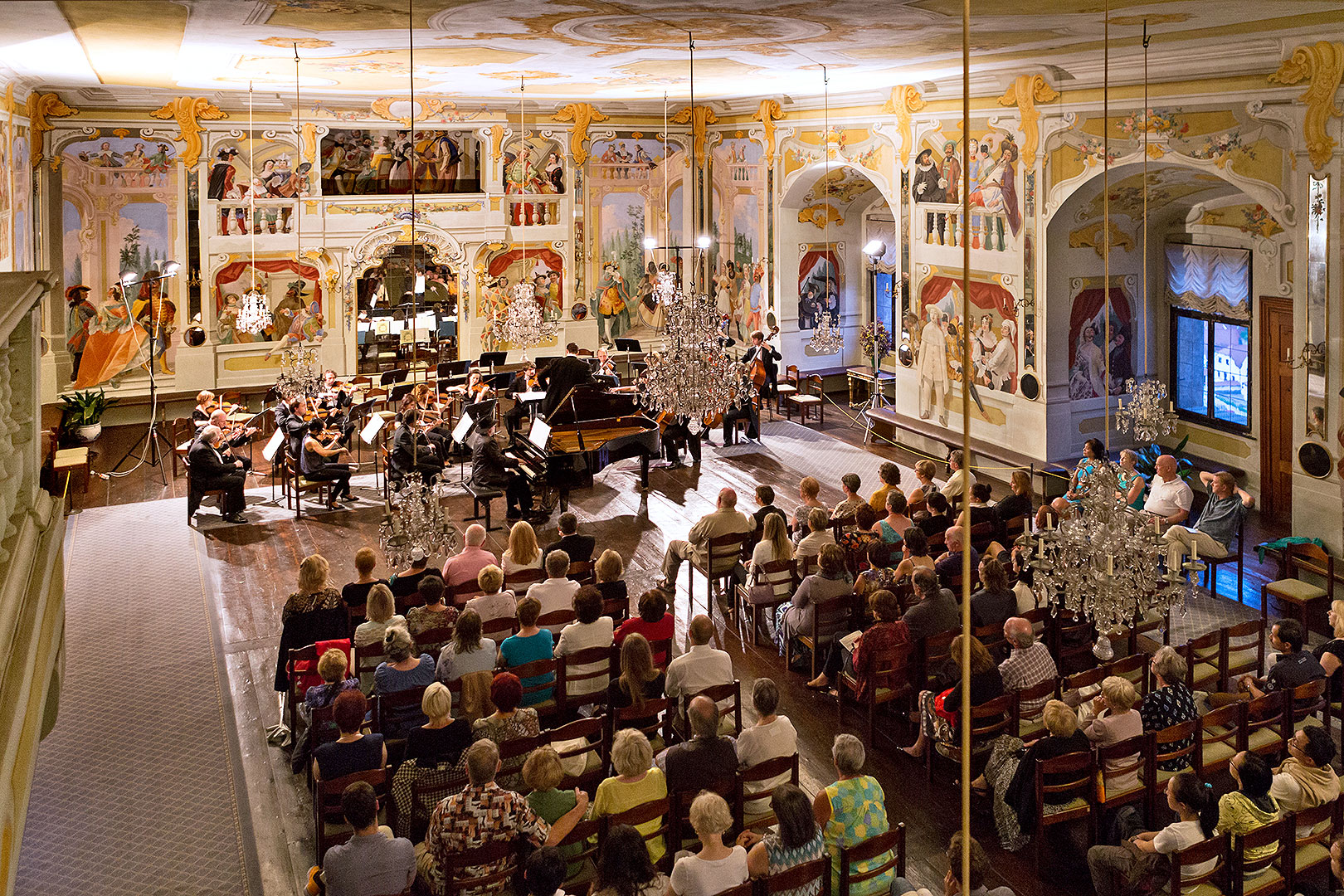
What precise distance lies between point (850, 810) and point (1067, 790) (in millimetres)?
1517

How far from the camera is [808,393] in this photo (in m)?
19.6

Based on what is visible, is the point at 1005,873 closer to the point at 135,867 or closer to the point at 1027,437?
the point at 135,867

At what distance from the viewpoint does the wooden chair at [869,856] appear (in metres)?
5.52

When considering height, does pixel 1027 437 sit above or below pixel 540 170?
below

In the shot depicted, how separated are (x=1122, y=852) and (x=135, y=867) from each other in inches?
Answer: 213

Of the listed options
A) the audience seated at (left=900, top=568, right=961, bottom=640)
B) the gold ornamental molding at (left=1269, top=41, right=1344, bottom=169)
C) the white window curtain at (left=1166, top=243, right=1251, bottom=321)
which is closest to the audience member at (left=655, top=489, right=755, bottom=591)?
the audience seated at (left=900, top=568, right=961, bottom=640)

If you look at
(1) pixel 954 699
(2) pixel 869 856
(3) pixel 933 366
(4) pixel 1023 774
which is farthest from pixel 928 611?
(3) pixel 933 366

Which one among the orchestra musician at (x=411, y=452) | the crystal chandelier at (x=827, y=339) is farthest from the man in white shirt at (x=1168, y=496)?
the crystal chandelier at (x=827, y=339)

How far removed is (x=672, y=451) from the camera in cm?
1563

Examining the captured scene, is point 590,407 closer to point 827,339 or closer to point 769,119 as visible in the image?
point 827,339

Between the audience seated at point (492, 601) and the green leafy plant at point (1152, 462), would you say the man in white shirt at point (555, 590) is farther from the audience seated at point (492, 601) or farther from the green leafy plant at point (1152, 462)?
the green leafy plant at point (1152, 462)

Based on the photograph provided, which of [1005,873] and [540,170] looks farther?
[540,170]

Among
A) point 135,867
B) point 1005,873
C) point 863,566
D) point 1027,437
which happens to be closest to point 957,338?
point 1027,437

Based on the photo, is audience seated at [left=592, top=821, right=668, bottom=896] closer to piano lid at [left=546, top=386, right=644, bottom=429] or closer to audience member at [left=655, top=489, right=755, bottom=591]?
audience member at [left=655, top=489, right=755, bottom=591]
